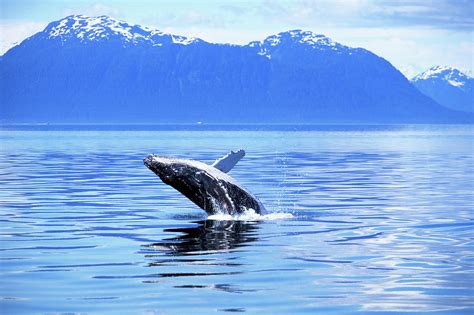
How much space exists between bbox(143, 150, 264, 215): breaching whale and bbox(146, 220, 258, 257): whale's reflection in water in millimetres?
448

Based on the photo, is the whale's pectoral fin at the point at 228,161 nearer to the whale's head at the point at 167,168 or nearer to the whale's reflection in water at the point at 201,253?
the whale's head at the point at 167,168

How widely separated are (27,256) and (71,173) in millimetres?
28290

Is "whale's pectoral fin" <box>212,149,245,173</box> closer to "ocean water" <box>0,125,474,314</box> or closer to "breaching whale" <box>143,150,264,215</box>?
"breaching whale" <box>143,150,264,215</box>

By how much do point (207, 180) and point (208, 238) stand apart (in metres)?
2.11

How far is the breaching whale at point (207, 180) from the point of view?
826 inches

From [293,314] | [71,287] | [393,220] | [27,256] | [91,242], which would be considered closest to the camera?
[293,314]

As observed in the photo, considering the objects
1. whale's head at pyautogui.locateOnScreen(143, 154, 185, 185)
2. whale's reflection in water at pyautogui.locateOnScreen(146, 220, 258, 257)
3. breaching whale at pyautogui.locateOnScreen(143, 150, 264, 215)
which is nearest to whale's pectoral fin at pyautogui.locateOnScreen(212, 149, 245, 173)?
breaching whale at pyautogui.locateOnScreen(143, 150, 264, 215)

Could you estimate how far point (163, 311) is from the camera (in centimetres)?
1212

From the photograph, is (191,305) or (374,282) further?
(374,282)

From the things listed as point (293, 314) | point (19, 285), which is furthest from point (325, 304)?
point (19, 285)

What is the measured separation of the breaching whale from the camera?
20969mm

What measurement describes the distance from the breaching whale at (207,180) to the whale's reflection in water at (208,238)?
0.45 meters

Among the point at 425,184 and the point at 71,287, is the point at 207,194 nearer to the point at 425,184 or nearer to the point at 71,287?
the point at 71,287

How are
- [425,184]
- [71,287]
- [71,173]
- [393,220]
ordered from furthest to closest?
[71,173], [425,184], [393,220], [71,287]
